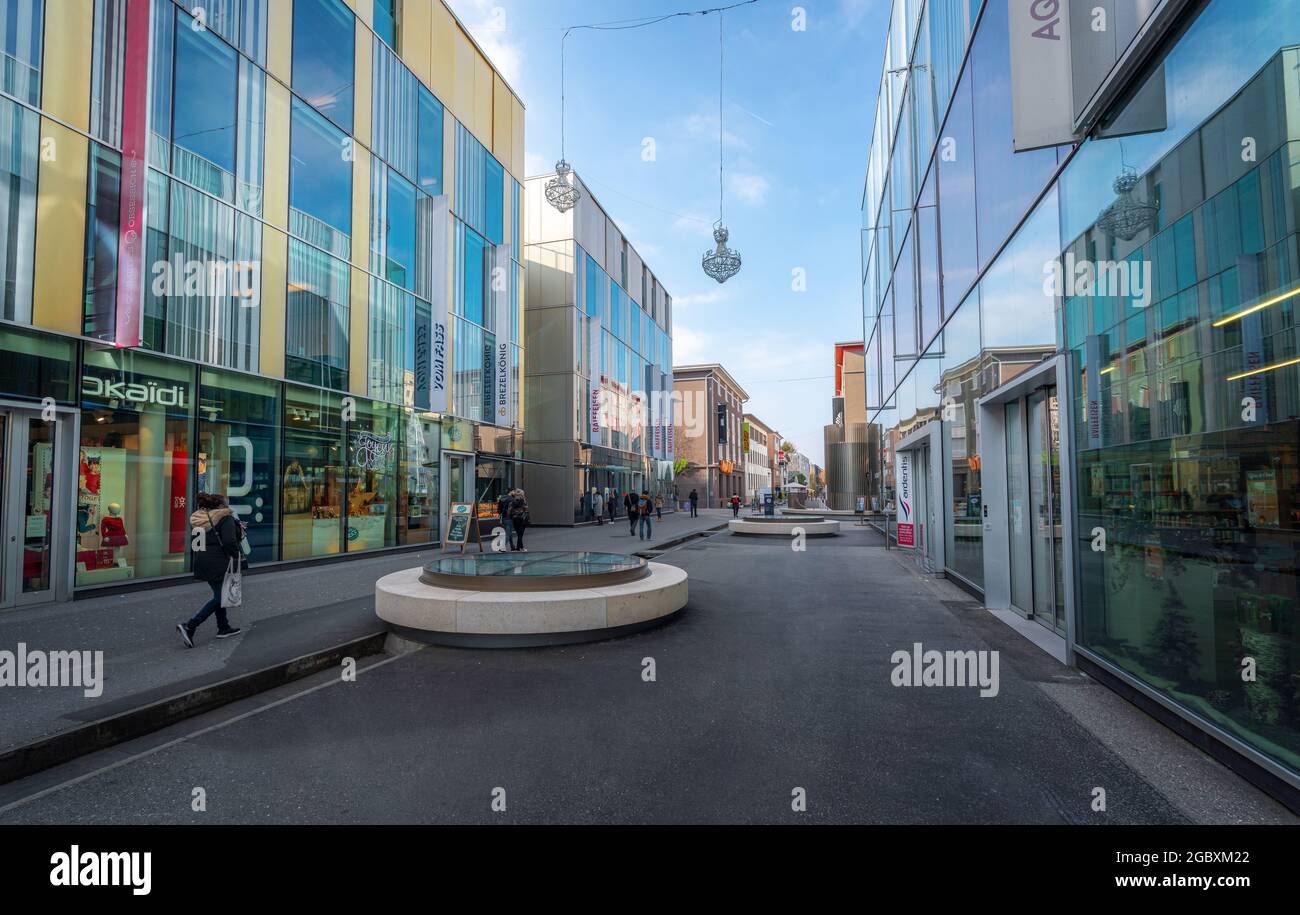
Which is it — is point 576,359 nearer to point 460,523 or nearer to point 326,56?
point 460,523

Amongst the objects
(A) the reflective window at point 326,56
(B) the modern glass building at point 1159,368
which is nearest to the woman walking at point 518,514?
(A) the reflective window at point 326,56

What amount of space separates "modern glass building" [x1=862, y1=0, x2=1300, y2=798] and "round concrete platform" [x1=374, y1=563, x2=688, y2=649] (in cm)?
486

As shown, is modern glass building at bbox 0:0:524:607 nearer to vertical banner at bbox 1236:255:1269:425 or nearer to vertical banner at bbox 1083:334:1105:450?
vertical banner at bbox 1083:334:1105:450

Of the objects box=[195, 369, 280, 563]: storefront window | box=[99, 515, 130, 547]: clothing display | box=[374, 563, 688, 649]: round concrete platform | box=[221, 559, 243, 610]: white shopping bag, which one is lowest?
box=[374, 563, 688, 649]: round concrete platform

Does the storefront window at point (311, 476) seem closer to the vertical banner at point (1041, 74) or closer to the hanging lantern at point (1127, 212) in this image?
the vertical banner at point (1041, 74)

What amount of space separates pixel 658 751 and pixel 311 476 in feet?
43.7

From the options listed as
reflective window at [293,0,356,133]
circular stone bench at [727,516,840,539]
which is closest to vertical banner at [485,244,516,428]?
reflective window at [293,0,356,133]

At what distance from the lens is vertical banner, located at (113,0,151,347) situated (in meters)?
10.6

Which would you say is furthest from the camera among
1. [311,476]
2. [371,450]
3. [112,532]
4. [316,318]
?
[371,450]

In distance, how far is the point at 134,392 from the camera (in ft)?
36.0

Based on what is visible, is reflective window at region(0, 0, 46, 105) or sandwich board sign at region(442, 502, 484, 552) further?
sandwich board sign at region(442, 502, 484, 552)

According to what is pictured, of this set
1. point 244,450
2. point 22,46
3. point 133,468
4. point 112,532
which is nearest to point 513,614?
point 112,532
